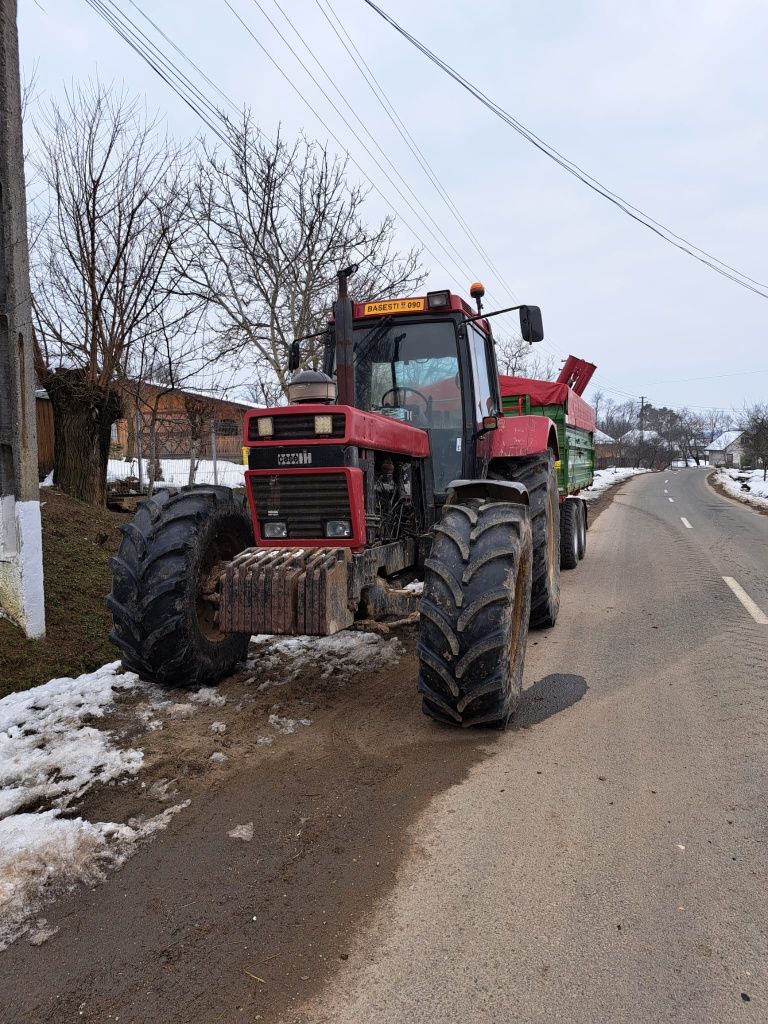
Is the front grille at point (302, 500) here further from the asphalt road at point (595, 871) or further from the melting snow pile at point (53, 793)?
the asphalt road at point (595, 871)

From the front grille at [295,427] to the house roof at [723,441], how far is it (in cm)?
11694

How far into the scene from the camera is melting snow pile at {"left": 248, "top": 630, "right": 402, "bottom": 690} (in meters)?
Result: 4.95

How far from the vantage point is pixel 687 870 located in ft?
8.61

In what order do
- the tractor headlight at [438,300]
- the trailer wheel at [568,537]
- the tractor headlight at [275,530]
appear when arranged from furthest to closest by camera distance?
1. the trailer wheel at [568,537]
2. the tractor headlight at [438,300]
3. the tractor headlight at [275,530]

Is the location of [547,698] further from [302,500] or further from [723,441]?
[723,441]

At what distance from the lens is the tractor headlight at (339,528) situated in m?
4.21

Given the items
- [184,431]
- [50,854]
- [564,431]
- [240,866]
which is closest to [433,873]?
[240,866]

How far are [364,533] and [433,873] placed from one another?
6.69 feet

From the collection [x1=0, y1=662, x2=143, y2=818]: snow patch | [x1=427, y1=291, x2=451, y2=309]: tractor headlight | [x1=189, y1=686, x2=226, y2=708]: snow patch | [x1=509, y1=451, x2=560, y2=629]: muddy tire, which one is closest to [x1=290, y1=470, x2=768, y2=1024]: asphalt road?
[x1=509, y1=451, x2=560, y2=629]: muddy tire

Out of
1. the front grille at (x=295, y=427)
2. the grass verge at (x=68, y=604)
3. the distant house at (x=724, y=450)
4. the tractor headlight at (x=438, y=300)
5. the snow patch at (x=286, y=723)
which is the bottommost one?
the snow patch at (x=286, y=723)

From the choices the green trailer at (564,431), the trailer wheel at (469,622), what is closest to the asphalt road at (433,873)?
the trailer wheel at (469,622)

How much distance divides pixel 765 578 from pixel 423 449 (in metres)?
5.44

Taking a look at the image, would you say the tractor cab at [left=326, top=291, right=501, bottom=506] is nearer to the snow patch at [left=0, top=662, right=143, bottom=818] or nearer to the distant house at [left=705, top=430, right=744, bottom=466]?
the snow patch at [left=0, top=662, right=143, bottom=818]

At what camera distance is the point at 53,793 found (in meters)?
3.19
